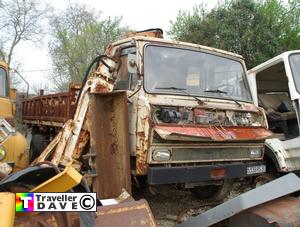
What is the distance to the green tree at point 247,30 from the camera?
16953 millimetres

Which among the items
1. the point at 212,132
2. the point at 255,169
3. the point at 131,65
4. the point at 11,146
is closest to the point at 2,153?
the point at 11,146

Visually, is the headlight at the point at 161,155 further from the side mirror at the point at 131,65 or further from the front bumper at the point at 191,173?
the side mirror at the point at 131,65

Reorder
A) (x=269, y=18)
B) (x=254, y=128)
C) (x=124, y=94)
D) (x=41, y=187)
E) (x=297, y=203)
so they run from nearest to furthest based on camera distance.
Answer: (x=41, y=187)
(x=297, y=203)
(x=124, y=94)
(x=254, y=128)
(x=269, y=18)

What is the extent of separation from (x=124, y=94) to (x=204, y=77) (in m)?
1.47

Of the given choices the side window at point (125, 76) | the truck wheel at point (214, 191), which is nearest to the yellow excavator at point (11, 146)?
the side window at point (125, 76)

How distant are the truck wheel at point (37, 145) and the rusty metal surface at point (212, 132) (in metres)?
4.30

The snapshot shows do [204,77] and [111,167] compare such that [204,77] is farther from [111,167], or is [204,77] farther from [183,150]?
[111,167]

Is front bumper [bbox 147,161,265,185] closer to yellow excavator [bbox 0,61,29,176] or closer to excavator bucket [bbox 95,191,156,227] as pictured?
excavator bucket [bbox 95,191,156,227]

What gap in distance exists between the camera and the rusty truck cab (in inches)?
192

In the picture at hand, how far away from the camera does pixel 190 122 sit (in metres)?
5.25

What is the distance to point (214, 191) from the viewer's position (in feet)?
21.3

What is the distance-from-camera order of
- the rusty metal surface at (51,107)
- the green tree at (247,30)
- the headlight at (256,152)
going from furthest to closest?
the green tree at (247,30)
the rusty metal surface at (51,107)
the headlight at (256,152)

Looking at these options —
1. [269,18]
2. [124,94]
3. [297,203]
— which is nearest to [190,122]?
[124,94]

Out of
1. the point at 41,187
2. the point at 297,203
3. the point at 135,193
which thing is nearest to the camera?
the point at 41,187
